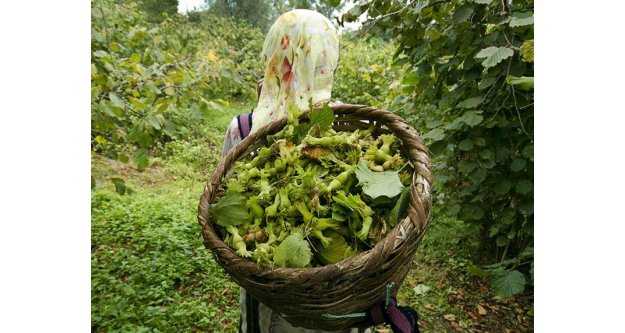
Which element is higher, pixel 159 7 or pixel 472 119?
pixel 159 7

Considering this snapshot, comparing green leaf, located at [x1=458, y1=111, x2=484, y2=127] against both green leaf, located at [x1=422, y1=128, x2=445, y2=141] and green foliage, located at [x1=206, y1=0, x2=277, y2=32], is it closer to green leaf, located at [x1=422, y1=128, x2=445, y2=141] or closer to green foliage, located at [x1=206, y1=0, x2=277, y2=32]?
green leaf, located at [x1=422, y1=128, x2=445, y2=141]

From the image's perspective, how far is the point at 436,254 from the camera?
11.6 feet

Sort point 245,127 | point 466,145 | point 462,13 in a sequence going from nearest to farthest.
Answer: point 245,127, point 462,13, point 466,145

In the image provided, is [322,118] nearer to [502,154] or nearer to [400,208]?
[400,208]

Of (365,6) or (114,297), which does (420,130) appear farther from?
(114,297)

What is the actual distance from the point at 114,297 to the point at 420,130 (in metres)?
2.61

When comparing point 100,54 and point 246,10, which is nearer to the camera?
point 100,54

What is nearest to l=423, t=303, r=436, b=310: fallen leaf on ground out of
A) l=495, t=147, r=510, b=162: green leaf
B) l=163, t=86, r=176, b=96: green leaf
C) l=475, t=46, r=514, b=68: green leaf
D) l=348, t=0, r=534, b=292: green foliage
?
l=348, t=0, r=534, b=292: green foliage

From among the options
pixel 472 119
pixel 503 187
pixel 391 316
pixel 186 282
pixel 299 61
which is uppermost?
pixel 299 61

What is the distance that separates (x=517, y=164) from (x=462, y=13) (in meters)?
0.91

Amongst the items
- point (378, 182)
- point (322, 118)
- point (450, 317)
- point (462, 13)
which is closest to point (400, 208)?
point (378, 182)

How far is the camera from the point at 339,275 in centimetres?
98

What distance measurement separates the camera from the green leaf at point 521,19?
5.30 ft

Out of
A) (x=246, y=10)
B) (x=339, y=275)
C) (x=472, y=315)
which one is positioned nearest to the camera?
(x=339, y=275)
